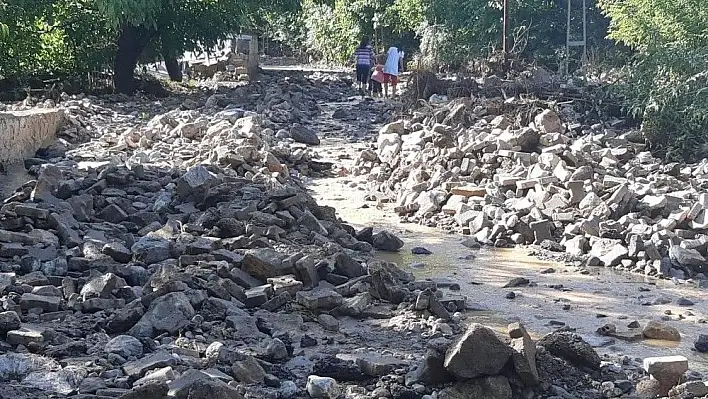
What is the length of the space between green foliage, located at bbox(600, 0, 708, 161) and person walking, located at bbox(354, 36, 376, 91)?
22.8 ft

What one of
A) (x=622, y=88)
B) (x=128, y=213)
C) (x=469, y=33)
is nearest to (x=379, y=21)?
(x=469, y=33)

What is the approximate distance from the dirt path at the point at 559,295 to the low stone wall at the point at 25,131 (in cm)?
448

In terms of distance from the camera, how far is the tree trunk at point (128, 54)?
1934 centimetres

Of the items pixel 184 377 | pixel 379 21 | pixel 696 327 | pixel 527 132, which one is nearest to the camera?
pixel 184 377

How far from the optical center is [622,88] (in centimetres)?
1345

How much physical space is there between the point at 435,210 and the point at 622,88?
420 centimetres

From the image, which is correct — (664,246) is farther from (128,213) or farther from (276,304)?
(128,213)

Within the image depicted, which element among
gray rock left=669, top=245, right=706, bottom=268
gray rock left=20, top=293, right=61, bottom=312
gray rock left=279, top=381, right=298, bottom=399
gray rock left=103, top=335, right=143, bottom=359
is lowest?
gray rock left=669, top=245, right=706, bottom=268

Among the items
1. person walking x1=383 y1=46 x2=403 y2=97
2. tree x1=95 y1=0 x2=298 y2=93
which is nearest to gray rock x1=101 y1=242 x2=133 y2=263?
tree x1=95 y1=0 x2=298 y2=93

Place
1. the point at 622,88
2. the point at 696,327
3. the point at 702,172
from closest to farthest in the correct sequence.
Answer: the point at 696,327
the point at 702,172
the point at 622,88

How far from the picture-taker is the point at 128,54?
64.5ft

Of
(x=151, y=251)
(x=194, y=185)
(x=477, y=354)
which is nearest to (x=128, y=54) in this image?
(x=194, y=185)

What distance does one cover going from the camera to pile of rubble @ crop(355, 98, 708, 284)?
8812 mm

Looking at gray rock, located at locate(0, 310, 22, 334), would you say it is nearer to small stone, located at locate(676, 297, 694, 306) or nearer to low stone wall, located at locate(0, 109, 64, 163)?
small stone, located at locate(676, 297, 694, 306)
